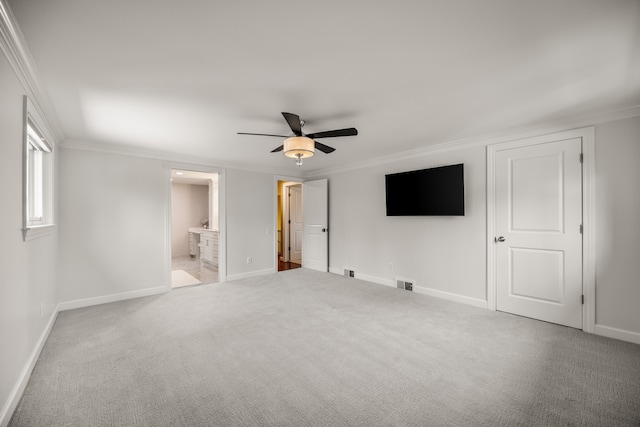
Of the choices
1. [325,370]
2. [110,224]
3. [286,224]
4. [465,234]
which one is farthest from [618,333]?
[286,224]

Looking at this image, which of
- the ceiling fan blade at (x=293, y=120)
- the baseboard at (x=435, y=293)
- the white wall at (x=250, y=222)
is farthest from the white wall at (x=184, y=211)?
the ceiling fan blade at (x=293, y=120)

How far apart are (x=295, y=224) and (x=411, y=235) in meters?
3.84

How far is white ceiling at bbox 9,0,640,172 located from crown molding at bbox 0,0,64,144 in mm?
49

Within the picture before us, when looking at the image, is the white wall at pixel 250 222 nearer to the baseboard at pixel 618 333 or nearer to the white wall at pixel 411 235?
the white wall at pixel 411 235

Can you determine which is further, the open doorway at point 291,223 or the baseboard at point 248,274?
the open doorway at point 291,223

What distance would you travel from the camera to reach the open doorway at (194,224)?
21.3ft

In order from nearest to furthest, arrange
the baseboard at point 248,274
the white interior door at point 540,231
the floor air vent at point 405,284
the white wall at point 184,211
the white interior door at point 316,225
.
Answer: the white interior door at point 540,231 → the floor air vent at point 405,284 → the baseboard at point 248,274 → the white interior door at point 316,225 → the white wall at point 184,211

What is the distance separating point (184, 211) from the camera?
27.9 feet

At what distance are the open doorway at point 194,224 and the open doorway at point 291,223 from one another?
179cm

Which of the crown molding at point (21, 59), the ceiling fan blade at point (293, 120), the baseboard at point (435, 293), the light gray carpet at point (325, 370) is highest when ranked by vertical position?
the crown molding at point (21, 59)

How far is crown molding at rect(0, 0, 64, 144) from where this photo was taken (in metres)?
1.45

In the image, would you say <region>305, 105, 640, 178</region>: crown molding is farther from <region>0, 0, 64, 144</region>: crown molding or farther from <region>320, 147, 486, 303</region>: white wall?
<region>0, 0, 64, 144</region>: crown molding

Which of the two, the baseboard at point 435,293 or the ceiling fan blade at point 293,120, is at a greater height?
the ceiling fan blade at point 293,120

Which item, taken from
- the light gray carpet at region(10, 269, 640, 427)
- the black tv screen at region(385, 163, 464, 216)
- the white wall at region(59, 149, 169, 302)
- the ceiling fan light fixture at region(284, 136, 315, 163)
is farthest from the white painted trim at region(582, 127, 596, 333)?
the white wall at region(59, 149, 169, 302)
